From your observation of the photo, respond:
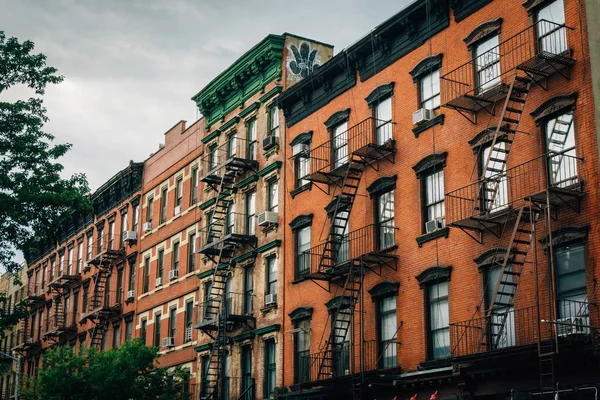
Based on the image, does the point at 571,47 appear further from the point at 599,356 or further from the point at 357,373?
the point at 357,373

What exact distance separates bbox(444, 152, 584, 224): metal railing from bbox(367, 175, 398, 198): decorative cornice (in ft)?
11.0

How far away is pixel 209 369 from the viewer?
4241 centimetres

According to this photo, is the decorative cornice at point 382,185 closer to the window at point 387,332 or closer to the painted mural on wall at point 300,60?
the window at point 387,332

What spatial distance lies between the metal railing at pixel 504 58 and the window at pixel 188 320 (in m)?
21.1

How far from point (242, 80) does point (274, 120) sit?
3503mm

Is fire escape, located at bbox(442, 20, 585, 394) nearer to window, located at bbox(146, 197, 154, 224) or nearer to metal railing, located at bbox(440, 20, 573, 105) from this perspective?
metal railing, located at bbox(440, 20, 573, 105)

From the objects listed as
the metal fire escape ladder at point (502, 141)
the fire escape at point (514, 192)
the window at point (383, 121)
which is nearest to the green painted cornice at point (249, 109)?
the window at point (383, 121)

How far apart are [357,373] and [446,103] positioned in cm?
970

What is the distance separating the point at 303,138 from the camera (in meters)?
38.3

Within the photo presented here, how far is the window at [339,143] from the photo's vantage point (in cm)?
3521

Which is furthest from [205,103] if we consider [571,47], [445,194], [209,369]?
[571,47]

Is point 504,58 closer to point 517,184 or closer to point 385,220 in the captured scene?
point 517,184

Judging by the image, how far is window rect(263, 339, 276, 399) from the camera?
126ft

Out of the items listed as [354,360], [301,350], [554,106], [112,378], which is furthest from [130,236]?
[554,106]
